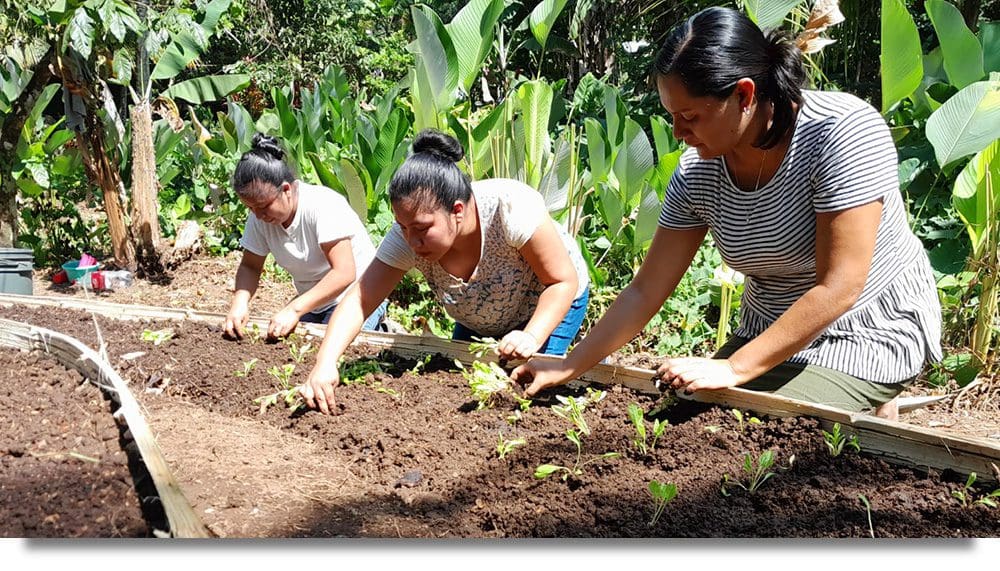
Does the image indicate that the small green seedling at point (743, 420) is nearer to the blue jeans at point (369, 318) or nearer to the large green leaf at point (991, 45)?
the blue jeans at point (369, 318)

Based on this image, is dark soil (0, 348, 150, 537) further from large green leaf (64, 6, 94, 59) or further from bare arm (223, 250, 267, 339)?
large green leaf (64, 6, 94, 59)

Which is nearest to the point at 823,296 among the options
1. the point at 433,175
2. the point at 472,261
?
the point at 433,175

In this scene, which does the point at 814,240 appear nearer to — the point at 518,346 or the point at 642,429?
the point at 642,429

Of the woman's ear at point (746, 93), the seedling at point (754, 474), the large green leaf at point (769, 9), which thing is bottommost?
the seedling at point (754, 474)

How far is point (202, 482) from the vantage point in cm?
204

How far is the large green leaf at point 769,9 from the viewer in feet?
11.5

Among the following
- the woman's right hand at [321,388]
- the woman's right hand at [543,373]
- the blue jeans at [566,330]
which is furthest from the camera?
the blue jeans at [566,330]

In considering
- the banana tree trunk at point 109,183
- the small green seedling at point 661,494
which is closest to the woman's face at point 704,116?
the small green seedling at point 661,494

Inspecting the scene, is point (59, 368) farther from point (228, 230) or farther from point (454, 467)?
point (228, 230)

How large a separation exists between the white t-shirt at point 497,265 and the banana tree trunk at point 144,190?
3762mm

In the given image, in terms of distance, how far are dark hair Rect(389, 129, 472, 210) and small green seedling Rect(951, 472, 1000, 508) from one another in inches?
54.6

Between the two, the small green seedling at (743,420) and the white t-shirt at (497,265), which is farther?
the white t-shirt at (497,265)

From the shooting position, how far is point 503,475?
2.04 meters

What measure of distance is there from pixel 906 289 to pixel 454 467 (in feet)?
3.68
